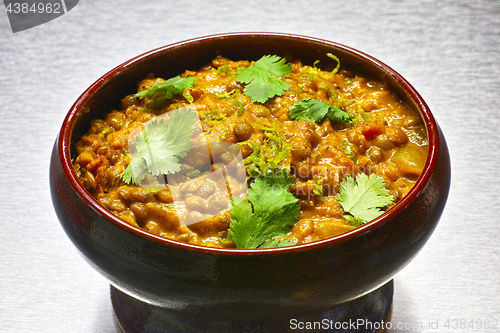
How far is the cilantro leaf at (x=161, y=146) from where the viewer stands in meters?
2.84

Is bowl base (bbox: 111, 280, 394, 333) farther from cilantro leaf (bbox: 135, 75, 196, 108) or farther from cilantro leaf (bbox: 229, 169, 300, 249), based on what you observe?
cilantro leaf (bbox: 135, 75, 196, 108)

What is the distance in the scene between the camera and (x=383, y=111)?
3.17 meters

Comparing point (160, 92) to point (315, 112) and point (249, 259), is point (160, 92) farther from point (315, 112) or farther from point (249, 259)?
point (249, 259)

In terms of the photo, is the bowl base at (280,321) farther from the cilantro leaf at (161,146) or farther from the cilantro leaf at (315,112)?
the cilantro leaf at (315,112)

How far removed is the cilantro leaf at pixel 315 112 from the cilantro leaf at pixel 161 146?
17.9 inches

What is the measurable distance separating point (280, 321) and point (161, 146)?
0.91 metres

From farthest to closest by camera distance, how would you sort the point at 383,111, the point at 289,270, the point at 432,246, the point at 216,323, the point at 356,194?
the point at 432,246
the point at 383,111
the point at 216,323
the point at 356,194
the point at 289,270

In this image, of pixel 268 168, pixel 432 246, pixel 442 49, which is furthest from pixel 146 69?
pixel 442 49

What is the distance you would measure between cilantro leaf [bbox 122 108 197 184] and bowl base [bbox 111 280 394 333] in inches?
25.6

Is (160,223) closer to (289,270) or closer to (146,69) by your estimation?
(289,270)

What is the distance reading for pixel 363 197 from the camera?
2701 mm

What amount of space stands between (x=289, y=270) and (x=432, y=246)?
5.49ft

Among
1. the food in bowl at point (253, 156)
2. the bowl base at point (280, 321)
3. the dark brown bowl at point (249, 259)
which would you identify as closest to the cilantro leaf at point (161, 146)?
the food in bowl at point (253, 156)

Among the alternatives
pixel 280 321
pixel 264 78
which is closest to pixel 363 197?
pixel 280 321
